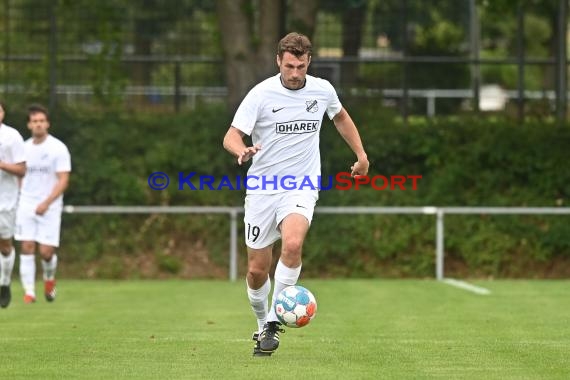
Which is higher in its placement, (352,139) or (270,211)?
(352,139)

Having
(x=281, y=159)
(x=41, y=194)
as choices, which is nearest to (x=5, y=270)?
(x=41, y=194)

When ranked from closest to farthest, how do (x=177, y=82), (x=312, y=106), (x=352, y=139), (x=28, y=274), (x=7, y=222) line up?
(x=312, y=106) < (x=352, y=139) < (x=7, y=222) < (x=28, y=274) < (x=177, y=82)

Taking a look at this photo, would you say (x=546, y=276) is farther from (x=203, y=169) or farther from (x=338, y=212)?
(x=203, y=169)

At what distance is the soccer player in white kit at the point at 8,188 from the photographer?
14.7 metres

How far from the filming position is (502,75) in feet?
134

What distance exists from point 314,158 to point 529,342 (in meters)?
2.37

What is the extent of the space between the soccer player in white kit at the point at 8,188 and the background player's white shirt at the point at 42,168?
938 mm

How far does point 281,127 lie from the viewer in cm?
1018

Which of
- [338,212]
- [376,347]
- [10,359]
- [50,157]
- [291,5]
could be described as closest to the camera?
[10,359]

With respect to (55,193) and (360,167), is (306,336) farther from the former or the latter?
(55,193)

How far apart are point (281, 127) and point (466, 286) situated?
944cm

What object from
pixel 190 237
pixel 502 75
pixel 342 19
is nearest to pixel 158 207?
pixel 190 237

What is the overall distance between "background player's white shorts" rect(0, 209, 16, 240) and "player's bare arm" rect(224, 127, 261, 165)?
568 centimetres

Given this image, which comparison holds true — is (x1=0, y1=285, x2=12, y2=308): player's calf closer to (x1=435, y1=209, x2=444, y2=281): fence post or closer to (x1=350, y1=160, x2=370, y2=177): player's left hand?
(x1=350, y1=160, x2=370, y2=177): player's left hand
